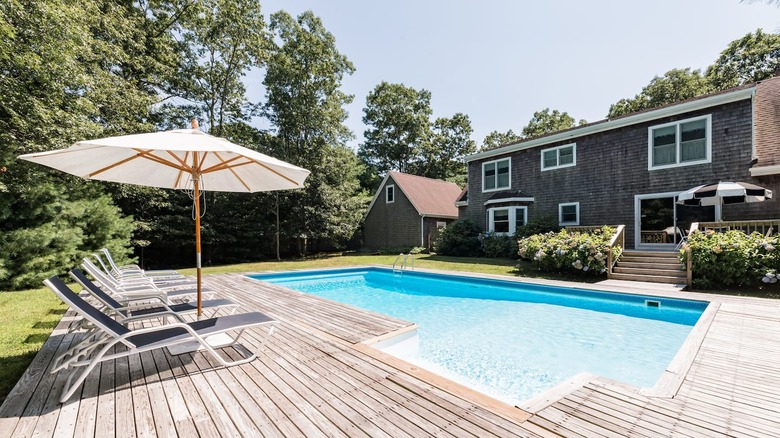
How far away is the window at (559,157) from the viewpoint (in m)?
14.7

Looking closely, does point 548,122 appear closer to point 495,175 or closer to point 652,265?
point 495,175

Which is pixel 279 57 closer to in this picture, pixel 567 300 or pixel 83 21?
pixel 83 21

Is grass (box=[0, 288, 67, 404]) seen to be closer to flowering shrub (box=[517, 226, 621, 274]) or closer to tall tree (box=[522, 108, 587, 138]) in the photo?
flowering shrub (box=[517, 226, 621, 274])

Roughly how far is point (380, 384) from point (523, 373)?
9.55 ft

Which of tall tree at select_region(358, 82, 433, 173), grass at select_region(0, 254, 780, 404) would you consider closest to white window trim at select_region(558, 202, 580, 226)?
grass at select_region(0, 254, 780, 404)

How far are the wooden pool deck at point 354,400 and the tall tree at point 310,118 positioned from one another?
16590mm

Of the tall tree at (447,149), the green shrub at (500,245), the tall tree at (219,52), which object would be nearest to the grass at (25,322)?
the green shrub at (500,245)

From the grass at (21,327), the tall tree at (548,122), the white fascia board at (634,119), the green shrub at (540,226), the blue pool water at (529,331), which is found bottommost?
the blue pool water at (529,331)

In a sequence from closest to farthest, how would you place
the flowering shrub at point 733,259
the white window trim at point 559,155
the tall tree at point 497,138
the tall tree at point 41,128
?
the flowering shrub at point 733,259 < the tall tree at point 41,128 < the white window trim at point 559,155 < the tall tree at point 497,138

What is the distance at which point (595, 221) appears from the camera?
45.0ft

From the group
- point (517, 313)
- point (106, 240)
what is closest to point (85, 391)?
point (517, 313)

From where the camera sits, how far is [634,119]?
12.8 metres

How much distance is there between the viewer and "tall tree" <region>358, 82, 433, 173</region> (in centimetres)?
3684

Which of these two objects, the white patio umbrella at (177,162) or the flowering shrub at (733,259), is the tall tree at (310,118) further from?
the flowering shrub at (733,259)
